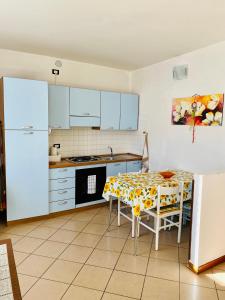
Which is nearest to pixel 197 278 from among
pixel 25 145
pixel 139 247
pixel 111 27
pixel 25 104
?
pixel 139 247

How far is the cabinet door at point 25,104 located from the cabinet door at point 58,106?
227 millimetres

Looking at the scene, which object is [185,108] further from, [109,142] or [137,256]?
[137,256]

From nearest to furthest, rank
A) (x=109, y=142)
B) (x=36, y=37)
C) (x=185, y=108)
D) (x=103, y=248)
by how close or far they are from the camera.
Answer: (x=103, y=248) < (x=36, y=37) < (x=185, y=108) < (x=109, y=142)

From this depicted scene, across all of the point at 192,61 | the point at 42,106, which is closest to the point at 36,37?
the point at 42,106

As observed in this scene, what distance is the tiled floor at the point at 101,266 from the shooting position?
204 centimetres

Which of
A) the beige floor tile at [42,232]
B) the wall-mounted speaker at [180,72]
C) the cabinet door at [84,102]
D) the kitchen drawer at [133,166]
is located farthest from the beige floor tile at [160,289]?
the wall-mounted speaker at [180,72]

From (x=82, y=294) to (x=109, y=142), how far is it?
119 inches

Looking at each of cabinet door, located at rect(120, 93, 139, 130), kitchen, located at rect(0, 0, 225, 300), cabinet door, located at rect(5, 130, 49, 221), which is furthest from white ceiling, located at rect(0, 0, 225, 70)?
cabinet door, located at rect(5, 130, 49, 221)

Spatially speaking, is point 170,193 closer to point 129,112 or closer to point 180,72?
point 180,72

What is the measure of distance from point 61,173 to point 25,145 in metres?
0.71

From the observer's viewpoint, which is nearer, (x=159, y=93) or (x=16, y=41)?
(x=16, y=41)

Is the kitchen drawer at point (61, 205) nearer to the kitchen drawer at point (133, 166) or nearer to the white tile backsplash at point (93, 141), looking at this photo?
the white tile backsplash at point (93, 141)

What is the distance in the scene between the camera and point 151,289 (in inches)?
81.8

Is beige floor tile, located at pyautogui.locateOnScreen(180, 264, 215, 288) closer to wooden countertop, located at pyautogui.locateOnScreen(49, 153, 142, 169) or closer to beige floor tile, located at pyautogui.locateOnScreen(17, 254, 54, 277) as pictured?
beige floor tile, located at pyautogui.locateOnScreen(17, 254, 54, 277)
